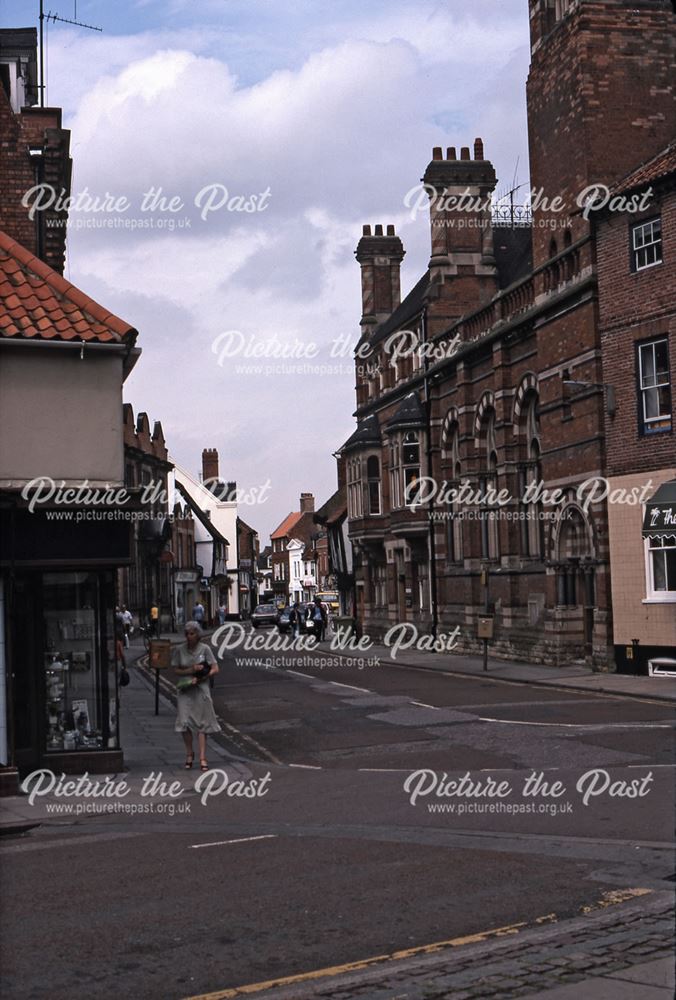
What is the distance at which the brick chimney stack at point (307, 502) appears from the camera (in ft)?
514

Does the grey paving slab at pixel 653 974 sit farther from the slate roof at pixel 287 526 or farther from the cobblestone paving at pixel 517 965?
the slate roof at pixel 287 526

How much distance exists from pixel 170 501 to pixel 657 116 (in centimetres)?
5395

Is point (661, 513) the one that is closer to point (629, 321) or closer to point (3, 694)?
point (629, 321)

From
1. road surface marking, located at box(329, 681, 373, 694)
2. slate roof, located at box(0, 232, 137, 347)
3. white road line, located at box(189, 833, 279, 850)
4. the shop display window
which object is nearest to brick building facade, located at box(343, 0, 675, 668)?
road surface marking, located at box(329, 681, 373, 694)

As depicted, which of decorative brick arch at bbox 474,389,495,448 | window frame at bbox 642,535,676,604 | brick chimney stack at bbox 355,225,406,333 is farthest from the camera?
brick chimney stack at bbox 355,225,406,333

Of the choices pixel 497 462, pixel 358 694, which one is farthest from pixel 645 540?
pixel 497 462

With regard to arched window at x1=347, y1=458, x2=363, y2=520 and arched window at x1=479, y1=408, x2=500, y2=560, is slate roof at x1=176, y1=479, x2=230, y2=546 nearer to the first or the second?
arched window at x1=347, y1=458, x2=363, y2=520

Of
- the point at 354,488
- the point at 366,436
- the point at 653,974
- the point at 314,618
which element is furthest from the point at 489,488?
the point at 653,974

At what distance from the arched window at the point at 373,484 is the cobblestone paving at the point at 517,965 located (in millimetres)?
47719

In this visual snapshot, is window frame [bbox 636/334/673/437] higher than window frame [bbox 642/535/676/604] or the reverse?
higher

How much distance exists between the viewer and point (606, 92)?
1288 inches

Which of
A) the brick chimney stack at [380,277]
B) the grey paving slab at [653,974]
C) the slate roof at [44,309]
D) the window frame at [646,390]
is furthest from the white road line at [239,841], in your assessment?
the brick chimney stack at [380,277]

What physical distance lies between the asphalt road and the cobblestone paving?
1.19 ft

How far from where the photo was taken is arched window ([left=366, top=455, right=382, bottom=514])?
181 ft
